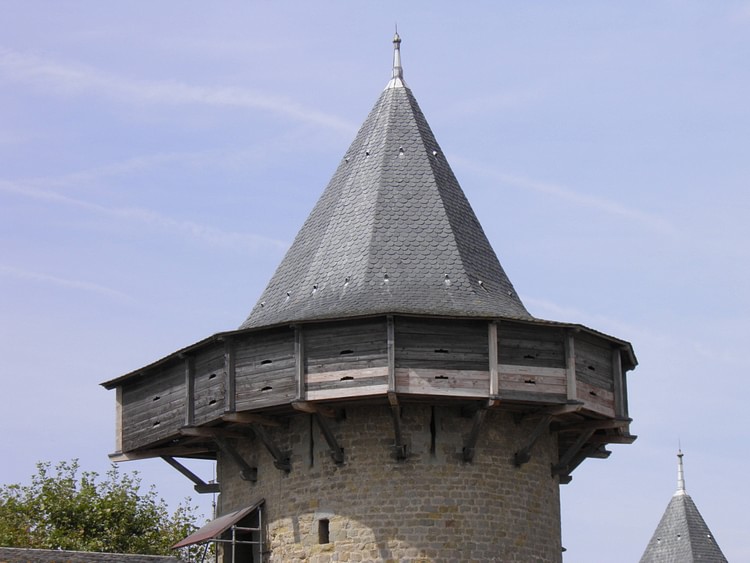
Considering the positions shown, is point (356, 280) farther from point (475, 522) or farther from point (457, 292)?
point (475, 522)

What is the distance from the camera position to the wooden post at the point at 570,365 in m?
25.1

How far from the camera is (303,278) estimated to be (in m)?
27.1

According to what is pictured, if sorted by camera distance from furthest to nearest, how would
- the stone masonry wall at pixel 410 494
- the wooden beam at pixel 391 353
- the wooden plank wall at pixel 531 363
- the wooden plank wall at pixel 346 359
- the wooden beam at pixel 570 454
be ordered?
1. the wooden beam at pixel 570 454
2. the wooden plank wall at pixel 531 363
3. the stone masonry wall at pixel 410 494
4. the wooden plank wall at pixel 346 359
5. the wooden beam at pixel 391 353

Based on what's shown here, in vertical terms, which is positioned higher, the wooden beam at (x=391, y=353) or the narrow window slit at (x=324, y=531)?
the wooden beam at (x=391, y=353)

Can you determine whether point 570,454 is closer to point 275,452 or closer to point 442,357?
point 442,357

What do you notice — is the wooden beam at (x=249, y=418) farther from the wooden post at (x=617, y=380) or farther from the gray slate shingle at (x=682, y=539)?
the gray slate shingle at (x=682, y=539)

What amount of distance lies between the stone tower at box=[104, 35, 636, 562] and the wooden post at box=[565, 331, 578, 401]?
0.09ft

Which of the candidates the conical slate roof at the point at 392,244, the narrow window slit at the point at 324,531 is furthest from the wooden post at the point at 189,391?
the narrow window slit at the point at 324,531

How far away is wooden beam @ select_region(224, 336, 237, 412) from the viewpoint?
998 inches

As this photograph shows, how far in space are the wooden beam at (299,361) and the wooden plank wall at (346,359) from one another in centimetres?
5

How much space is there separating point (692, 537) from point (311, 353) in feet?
78.7

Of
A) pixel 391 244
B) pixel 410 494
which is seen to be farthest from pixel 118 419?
pixel 410 494

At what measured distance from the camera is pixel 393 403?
79.9 feet

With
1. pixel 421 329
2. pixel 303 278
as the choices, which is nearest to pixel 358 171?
pixel 303 278
